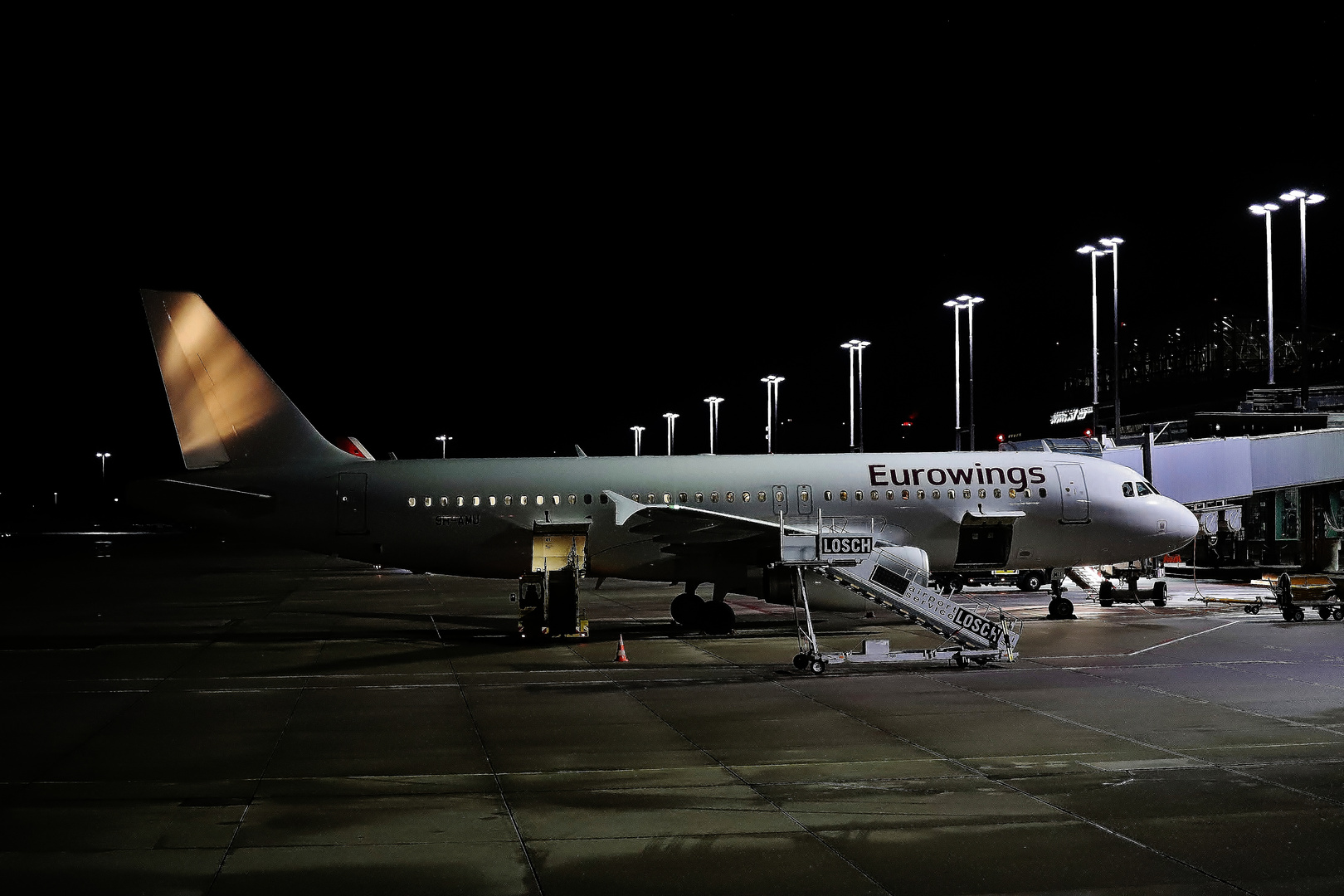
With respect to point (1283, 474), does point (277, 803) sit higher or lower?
lower

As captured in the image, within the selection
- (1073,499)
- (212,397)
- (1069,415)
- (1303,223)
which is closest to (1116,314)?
(1303,223)

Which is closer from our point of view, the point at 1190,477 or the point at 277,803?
the point at 277,803

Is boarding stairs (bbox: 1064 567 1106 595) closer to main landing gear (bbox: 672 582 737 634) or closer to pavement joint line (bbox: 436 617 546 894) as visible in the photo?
main landing gear (bbox: 672 582 737 634)

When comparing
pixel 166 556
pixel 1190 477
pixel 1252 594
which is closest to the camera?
pixel 1252 594

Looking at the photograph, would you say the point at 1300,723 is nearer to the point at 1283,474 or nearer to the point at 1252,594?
the point at 1252,594

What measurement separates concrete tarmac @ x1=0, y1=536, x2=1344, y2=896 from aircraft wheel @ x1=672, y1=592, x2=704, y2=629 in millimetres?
1730

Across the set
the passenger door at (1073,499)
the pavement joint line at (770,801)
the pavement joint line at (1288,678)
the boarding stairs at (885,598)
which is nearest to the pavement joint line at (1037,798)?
the pavement joint line at (770,801)

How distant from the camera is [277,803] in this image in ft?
38.1

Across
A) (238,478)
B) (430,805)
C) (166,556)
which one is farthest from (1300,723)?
(166,556)

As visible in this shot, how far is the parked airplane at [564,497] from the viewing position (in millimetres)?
28734

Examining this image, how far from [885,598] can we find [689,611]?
7.29m

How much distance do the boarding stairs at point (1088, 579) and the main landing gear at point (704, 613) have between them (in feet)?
43.7

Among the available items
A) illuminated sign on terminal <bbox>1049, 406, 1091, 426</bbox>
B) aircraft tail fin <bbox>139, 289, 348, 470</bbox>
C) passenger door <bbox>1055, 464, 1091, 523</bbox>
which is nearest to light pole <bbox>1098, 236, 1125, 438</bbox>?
passenger door <bbox>1055, 464, 1091, 523</bbox>

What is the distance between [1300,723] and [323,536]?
21259mm
